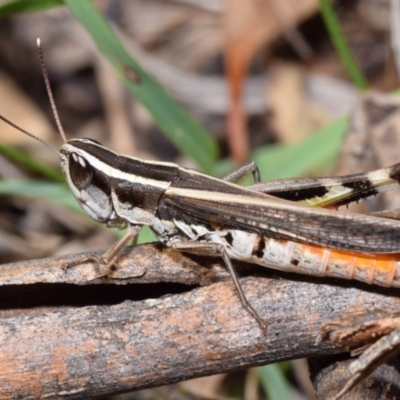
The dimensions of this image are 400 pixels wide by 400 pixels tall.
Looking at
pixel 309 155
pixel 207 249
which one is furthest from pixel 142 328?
pixel 309 155

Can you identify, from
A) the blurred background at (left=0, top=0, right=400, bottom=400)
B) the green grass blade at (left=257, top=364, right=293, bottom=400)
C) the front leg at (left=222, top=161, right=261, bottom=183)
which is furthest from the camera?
the blurred background at (left=0, top=0, right=400, bottom=400)

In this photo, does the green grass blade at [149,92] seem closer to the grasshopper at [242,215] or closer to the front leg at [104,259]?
the grasshopper at [242,215]

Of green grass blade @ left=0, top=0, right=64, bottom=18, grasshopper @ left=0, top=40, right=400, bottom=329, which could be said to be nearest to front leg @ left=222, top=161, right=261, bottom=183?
grasshopper @ left=0, top=40, right=400, bottom=329

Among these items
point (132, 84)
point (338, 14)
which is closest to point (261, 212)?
point (132, 84)

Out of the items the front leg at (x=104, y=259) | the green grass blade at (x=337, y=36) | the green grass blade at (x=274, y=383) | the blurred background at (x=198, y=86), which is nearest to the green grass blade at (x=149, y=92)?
the blurred background at (x=198, y=86)

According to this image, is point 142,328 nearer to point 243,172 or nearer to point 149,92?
point 243,172

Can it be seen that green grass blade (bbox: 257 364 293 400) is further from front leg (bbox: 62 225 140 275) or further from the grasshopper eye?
the grasshopper eye
